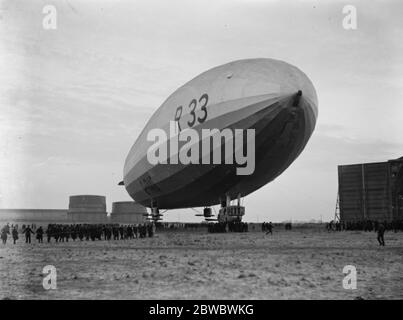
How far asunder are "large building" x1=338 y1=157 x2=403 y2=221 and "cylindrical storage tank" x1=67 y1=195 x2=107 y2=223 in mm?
79786

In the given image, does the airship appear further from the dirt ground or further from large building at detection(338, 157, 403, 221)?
large building at detection(338, 157, 403, 221)

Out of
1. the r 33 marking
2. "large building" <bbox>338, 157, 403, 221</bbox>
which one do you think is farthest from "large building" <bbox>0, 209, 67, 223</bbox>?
the r 33 marking

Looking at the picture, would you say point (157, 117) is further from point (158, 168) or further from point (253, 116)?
point (253, 116)

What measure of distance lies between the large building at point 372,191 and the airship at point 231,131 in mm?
39789

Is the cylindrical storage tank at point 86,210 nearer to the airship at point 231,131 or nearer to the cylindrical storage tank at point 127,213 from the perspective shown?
the cylindrical storage tank at point 127,213

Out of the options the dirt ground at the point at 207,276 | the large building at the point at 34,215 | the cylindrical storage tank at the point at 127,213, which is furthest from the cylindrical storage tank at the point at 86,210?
the dirt ground at the point at 207,276

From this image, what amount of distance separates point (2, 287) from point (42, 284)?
0.97 m

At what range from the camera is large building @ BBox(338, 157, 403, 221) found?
213 feet

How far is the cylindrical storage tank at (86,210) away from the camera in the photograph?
13001cm

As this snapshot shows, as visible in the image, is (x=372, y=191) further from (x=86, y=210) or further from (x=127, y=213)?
(x=86, y=210)

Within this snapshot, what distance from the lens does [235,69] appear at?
86.1 ft

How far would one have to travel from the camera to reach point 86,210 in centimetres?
13112
